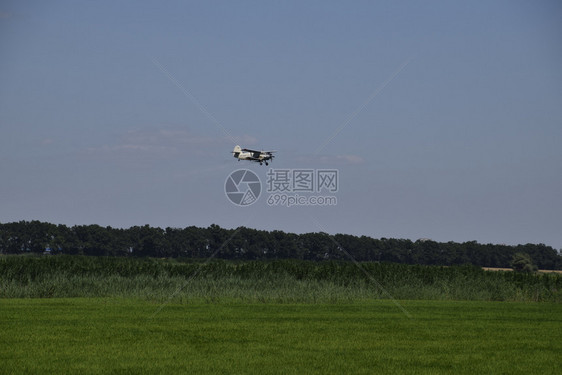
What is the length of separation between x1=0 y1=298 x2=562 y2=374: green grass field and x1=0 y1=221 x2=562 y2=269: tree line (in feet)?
311

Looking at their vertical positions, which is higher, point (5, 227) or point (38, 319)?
point (5, 227)

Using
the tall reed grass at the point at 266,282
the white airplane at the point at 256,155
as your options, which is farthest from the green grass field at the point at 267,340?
the white airplane at the point at 256,155

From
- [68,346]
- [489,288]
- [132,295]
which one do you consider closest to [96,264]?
[132,295]

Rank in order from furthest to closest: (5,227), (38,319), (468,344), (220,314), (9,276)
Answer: (5,227) → (9,276) → (220,314) → (38,319) → (468,344)

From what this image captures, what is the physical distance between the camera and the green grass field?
15.1 meters

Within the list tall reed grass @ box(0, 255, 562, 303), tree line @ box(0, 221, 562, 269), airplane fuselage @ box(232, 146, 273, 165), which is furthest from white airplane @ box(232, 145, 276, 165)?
tree line @ box(0, 221, 562, 269)

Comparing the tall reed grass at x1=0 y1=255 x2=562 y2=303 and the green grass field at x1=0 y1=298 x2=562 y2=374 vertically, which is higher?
the tall reed grass at x1=0 y1=255 x2=562 y2=303

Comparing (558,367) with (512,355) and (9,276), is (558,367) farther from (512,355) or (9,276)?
(9,276)

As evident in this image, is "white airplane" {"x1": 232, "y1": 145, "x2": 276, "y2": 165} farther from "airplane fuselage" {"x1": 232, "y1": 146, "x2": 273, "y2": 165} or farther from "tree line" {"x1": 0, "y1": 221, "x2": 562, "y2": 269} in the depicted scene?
"tree line" {"x1": 0, "y1": 221, "x2": 562, "y2": 269}

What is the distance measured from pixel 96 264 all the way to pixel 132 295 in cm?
1180

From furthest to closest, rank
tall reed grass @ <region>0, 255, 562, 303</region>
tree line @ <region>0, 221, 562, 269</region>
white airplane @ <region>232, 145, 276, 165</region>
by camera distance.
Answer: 1. tree line @ <region>0, 221, 562, 269</region>
2. white airplane @ <region>232, 145, 276, 165</region>
3. tall reed grass @ <region>0, 255, 562, 303</region>

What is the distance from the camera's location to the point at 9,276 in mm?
40875

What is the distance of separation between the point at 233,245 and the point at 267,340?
363 feet

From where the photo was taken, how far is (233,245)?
129000 millimetres
